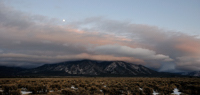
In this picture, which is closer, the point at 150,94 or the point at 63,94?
the point at 63,94

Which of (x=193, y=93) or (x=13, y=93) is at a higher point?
(x=13, y=93)

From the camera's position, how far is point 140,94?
16312mm

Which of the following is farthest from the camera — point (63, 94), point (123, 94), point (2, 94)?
point (123, 94)

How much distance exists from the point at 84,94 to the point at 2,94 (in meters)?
8.84

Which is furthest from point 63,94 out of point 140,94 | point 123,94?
point 140,94

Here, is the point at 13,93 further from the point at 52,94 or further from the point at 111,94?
the point at 111,94

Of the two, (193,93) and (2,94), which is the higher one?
(2,94)

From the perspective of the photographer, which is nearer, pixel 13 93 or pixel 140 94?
pixel 13 93

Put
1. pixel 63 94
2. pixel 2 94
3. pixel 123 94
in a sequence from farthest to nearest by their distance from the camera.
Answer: pixel 123 94 < pixel 63 94 < pixel 2 94

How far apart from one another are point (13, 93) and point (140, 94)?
14.8 meters

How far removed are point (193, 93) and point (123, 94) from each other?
9202 millimetres

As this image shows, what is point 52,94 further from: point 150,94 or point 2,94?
point 150,94

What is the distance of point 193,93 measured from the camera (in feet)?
56.0

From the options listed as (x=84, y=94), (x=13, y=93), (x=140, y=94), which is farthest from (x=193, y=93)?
(x=13, y=93)
